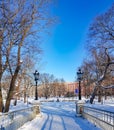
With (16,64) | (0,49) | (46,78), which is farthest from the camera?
(46,78)

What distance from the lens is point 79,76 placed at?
24.1 metres

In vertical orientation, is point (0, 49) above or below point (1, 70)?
above

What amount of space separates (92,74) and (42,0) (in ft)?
108

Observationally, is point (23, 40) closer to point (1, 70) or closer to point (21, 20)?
point (21, 20)

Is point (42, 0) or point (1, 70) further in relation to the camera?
point (42, 0)

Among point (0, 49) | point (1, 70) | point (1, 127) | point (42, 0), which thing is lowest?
point (1, 127)

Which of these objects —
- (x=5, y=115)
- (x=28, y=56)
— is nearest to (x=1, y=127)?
(x=5, y=115)

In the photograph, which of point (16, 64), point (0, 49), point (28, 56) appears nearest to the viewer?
point (0, 49)

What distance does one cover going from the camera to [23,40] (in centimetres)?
2058

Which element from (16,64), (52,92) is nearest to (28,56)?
(16,64)

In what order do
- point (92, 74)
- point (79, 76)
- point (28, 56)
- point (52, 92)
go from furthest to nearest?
point (52, 92) < point (92, 74) < point (79, 76) < point (28, 56)

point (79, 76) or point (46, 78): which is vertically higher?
point (46, 78)

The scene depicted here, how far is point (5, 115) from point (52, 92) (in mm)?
114262

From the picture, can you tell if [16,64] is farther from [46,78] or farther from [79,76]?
[46,78]
